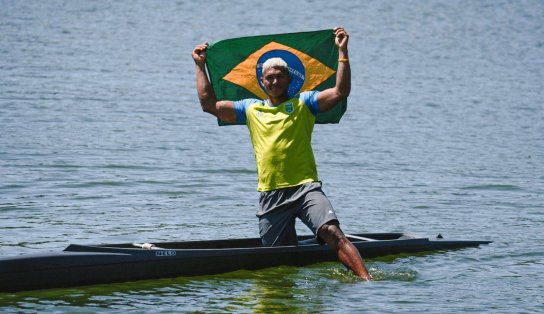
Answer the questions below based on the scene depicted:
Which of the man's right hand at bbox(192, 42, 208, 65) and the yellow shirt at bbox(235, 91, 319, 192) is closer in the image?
the yellow shirt at bbox(235, 91, 319, 192)

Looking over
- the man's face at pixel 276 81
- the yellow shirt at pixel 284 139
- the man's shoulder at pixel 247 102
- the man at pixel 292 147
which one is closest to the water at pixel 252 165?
the man at pixel 292 147

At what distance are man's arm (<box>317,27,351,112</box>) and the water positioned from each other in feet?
6.11

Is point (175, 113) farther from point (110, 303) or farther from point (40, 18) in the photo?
point (40, 18)

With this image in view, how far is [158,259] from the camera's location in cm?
1189

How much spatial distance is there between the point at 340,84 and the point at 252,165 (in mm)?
8072

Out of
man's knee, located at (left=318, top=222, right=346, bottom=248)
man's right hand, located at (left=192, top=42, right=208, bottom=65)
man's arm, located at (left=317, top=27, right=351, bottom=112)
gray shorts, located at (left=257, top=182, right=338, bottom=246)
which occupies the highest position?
man's right hand, located at (left=192, top=42, right=208, bottom=65)

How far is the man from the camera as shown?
38.4 ft

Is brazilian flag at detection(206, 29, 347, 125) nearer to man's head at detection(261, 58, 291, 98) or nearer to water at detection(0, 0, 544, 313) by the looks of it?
man's head at detection(261, 58, 291, 98)

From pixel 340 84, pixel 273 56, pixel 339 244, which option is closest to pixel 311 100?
pixel 340 84

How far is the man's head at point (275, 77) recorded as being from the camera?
1169 cm

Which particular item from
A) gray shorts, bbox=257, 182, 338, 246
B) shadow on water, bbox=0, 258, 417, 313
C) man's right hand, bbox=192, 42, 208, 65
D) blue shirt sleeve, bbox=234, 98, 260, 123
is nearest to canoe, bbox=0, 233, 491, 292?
shadow on water, bbox=0, 258, 417, 313

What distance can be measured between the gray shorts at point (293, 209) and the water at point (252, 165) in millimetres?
552

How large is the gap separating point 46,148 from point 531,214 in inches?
321

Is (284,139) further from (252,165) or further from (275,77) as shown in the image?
(252,165)
